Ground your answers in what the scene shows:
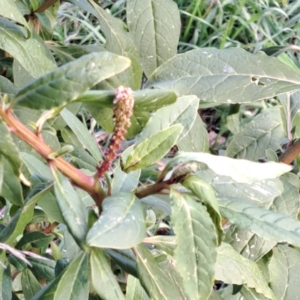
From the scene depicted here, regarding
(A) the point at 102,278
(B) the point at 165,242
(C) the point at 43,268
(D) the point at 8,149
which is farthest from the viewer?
(C) the point at 43,268

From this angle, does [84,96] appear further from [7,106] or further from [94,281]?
[94,281]

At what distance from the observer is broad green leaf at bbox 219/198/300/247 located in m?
0.57

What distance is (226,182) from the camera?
2.23 feet

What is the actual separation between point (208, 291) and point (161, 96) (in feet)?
0.68

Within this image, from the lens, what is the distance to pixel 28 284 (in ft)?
3.07

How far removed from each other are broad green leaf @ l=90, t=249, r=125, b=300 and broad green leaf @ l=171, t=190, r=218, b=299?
0.10 m

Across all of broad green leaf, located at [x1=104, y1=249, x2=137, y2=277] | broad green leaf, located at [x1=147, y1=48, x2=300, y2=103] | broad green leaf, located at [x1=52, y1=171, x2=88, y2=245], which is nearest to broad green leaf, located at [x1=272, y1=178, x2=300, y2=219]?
broad green leaf, located at [x1=147, y1=48, x2=300, y2=103]

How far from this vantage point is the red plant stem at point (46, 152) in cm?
48

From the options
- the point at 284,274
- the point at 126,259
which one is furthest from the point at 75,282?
the point at 284,274

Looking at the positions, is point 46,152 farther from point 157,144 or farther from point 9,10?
point 9,10

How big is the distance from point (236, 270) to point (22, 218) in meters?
0.32

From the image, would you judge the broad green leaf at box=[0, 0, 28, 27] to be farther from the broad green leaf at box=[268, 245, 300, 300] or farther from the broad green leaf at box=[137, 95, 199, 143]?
the broad green leaf at box=[268, 245, 300, 300]

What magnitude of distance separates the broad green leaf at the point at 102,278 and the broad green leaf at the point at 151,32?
0.36 m

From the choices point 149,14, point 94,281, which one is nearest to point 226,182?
point 94,281
